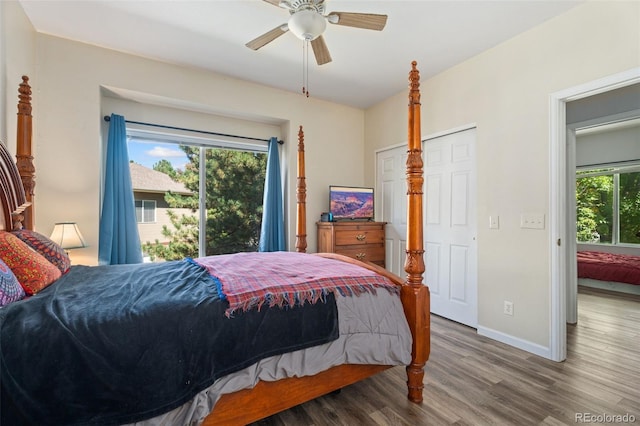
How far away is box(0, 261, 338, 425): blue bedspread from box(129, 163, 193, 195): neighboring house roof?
87.8 inches

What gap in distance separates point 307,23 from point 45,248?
217 cm

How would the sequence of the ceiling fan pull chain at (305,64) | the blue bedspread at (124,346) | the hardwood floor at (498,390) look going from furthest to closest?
the ceiling fan pull chain at (305,64), the hardwood floor at (498,390), the blue bedspread at (124,346)

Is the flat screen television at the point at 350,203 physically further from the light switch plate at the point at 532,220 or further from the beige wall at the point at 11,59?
the beige wall at the point at 11,59

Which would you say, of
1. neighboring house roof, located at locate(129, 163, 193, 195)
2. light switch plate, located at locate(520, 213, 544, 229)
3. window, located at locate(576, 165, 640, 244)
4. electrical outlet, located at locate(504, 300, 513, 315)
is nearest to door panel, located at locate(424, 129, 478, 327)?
electrical outlet, located at locate(504, 300, 513, 315)

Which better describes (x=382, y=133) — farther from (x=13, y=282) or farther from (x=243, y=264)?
(x=13, y=282)

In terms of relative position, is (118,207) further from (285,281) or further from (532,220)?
(532,220)

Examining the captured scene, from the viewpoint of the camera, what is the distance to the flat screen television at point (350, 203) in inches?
156

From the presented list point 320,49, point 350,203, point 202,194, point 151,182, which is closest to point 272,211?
point 202,194

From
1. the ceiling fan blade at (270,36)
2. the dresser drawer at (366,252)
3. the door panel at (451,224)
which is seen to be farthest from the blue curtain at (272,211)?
the ceiling fan blade at (270,36)

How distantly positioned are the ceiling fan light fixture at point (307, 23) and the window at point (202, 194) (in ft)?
7.20

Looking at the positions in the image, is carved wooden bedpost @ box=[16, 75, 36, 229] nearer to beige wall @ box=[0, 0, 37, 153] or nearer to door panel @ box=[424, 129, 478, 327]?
beige wall @ box=[0, 0, 37, 153]

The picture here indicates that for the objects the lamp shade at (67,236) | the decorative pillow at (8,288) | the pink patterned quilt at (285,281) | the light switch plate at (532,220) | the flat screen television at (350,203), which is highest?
the flat screen television at (350,203)

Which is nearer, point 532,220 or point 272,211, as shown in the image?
point 532,220

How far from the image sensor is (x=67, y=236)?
251 cm
